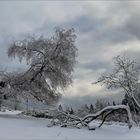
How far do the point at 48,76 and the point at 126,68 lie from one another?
18.9 feet

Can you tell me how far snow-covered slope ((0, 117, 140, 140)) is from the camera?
1612cm

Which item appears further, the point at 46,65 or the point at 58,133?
the point at 46,65

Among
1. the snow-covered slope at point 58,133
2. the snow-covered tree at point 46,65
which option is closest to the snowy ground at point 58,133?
the snow-covered slope at point 58,133

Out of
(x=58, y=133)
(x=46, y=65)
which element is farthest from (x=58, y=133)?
(x=46, y=65)

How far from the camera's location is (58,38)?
24.9 metres

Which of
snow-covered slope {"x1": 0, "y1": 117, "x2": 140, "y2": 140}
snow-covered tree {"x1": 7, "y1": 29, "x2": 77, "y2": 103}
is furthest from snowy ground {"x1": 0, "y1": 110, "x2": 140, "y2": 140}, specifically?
snow-covered tree {"x1": 7, "y1": 29, "x2": 77, "y2": 103}

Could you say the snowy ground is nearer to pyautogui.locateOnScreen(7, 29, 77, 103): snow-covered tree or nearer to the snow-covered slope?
the snow-covered slope

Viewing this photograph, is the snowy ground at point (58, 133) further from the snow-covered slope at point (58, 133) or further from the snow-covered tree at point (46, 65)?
the snow-covered tree at point (46, 65)

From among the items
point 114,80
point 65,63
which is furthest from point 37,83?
point 114,80

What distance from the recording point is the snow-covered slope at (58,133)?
16.1m

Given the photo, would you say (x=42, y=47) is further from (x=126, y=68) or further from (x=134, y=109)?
(x=134, y=109)

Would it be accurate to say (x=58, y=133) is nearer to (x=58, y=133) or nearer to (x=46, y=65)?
(x=58, y=133)

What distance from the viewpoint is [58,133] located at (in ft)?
56.0

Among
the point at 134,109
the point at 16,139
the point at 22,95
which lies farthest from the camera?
the point at 22,95
